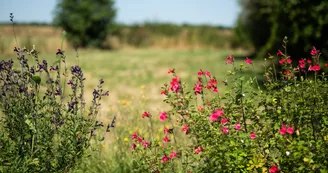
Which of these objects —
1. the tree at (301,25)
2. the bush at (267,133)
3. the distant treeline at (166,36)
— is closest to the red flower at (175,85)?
the bush at (267,133)

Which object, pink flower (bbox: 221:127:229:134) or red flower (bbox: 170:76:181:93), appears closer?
pink flower (bbox: 221:127:229:134)

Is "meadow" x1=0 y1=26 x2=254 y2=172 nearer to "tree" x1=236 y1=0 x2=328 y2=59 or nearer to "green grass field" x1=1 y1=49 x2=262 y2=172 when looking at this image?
"green grass field" x1=1 y1=49 x2=262 y2=172

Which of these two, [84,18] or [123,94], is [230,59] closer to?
[123,94]

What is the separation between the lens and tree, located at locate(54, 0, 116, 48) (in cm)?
2786

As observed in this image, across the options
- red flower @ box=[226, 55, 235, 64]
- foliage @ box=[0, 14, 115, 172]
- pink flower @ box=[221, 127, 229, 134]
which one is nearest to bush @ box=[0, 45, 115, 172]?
foliage @ box=[0, 14, 115, 172]

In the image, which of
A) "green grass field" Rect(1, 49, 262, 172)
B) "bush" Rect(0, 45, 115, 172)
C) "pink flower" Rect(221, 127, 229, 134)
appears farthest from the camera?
"green grass field" Rect(1, 49, 262, 172)

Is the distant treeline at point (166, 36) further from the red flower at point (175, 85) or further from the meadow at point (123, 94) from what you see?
the red flower at point (175, 85)

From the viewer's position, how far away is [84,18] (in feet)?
92.1

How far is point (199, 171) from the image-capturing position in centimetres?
292

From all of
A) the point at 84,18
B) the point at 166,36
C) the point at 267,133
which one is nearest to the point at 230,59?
the point at 267,133

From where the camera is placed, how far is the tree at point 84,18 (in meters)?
27.9

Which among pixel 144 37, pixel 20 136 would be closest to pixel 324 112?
pixel 20 136

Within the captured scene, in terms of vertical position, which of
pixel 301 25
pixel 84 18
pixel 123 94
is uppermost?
pixel 84 18

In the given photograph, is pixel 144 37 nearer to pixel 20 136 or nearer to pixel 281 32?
pixel 281 32
